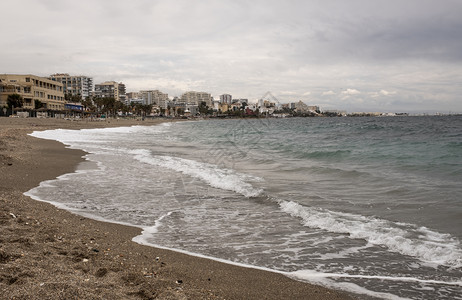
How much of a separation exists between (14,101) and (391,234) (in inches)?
3234

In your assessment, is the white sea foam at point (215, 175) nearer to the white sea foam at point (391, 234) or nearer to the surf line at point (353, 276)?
the white sea foam at point (391, 234)

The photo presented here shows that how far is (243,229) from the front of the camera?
6344 mm

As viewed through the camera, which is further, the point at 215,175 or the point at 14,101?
the point at 14,101

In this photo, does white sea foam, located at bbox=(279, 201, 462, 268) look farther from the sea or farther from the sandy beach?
the sandy beach

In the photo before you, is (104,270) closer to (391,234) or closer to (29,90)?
(391,234)

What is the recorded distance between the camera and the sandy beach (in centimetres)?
328

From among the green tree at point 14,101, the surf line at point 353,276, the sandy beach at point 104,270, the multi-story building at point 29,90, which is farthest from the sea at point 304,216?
the multi-story building at point 29,90

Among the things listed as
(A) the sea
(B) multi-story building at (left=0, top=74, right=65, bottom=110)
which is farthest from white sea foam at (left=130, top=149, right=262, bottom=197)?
(B) multi-story building at (left=0, top=74, right=65, bottom=110)

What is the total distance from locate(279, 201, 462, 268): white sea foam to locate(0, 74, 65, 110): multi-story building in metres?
80.6

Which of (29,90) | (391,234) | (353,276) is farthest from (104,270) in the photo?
(29,90)

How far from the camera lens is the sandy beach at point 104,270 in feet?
10.7

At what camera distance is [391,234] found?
5941 millimetres

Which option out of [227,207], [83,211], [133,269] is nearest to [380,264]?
[133,269]

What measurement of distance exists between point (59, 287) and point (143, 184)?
7.37m
